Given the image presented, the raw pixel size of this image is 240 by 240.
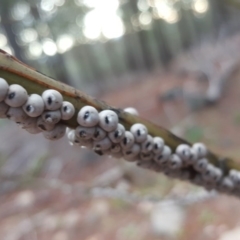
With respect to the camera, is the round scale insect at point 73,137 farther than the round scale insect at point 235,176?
No

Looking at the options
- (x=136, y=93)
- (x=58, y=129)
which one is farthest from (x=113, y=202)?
(x=136, y=93)

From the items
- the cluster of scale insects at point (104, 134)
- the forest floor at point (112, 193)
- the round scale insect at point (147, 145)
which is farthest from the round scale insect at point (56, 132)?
the forest floor at point (112, 193)

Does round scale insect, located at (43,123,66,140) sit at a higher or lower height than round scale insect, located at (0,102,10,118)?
lower

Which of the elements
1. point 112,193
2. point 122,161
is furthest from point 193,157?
point 122,161

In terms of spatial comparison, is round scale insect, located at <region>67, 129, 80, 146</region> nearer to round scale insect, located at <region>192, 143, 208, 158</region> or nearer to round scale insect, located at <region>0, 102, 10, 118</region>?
round scale insect, located at <region>0, 102, 10, 118</region>

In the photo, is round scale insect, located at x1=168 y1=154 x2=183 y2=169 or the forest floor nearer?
round scale insect, located at x1=168 y1=154 x2=183 y2=169

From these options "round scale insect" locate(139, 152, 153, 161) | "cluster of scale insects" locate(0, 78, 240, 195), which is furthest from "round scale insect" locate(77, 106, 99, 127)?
"round scale insect" locate(139, 152, 153, 161)

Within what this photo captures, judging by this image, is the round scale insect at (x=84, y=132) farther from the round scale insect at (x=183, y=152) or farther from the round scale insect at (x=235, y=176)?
the round scale insect at (x=235, y=176)
